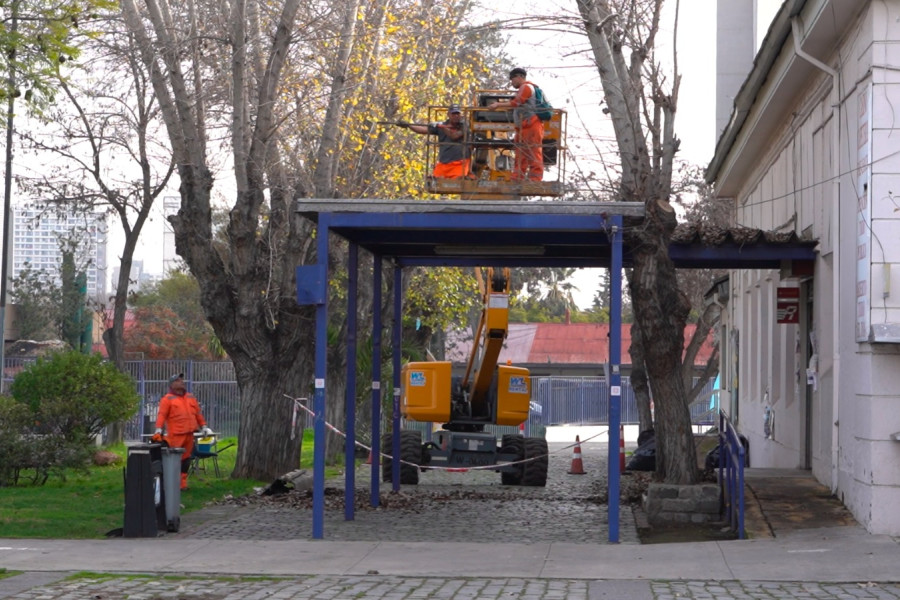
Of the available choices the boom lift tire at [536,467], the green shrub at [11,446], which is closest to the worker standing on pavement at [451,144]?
the boom lift tire at [536,467]

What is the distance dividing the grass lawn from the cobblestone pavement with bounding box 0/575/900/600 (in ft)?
11.1

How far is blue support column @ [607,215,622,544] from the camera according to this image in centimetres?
1280

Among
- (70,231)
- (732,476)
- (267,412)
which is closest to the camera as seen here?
(732,476)

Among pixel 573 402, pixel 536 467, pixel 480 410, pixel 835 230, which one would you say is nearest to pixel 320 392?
pixel 835 230

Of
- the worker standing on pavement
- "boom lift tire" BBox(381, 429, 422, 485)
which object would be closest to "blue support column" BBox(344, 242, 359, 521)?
the worker standing on pavement

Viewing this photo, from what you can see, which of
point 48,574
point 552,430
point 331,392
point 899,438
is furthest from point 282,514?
point 552,430

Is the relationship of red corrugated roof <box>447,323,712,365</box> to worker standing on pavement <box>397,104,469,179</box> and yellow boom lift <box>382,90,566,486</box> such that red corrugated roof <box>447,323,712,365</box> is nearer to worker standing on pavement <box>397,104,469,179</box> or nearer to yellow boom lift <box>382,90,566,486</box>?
yellow boom lift <box>382,90,566,486</box>

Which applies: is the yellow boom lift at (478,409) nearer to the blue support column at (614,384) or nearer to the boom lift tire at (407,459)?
the boom lift tire at (407,459)

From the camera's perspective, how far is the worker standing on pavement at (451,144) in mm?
15039

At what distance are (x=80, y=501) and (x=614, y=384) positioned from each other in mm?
7322

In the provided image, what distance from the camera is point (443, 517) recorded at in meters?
15.5

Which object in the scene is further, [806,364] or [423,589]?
[806,364]

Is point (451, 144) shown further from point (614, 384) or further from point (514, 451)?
point (514, 451)

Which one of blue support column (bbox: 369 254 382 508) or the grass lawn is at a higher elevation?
blue support column (bbox: 369 254 382 508)
